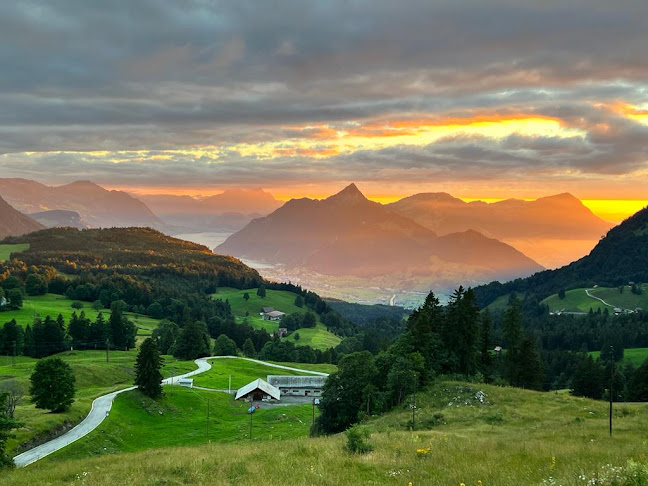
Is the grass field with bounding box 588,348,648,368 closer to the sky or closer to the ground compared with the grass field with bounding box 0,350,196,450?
closer to the ground

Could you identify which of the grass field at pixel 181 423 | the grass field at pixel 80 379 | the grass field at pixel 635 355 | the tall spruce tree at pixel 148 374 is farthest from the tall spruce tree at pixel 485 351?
the grass field at pixel 635 355

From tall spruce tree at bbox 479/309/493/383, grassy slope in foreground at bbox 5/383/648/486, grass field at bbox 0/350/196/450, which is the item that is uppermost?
grassy slope in foreground at bbox 5/383/648/486

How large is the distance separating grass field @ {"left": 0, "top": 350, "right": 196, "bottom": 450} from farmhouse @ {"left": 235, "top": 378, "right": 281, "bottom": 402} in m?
21.5

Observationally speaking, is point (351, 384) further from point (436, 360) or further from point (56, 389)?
point (56, 389)

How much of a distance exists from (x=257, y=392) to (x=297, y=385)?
1988 cm

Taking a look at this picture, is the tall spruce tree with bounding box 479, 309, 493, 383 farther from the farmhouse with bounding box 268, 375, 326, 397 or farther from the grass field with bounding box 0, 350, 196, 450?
the farmhouse with bounding box 268, 375, 326, 397

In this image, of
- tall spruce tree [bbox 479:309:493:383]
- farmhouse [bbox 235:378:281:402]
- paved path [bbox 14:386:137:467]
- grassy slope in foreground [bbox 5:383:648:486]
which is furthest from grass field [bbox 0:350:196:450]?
tall spruce tree [bbox 479:309:493:383]

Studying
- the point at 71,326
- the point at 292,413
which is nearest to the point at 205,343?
the point at 71,326

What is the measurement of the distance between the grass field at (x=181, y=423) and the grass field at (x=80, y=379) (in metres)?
4.99

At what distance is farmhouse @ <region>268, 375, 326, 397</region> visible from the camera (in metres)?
136

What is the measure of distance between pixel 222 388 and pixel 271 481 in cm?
11021

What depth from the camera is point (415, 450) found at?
83.4 ft

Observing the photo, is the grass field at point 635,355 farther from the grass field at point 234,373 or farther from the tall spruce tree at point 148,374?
the tall spruce tree at point 148,374

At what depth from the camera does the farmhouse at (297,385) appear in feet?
447
